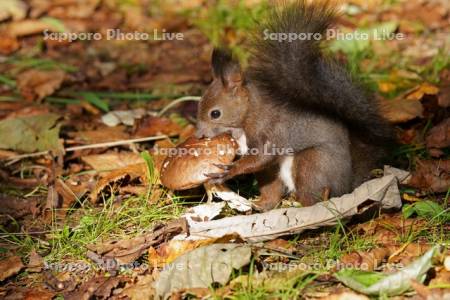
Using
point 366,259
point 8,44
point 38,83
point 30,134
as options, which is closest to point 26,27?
point 8,44

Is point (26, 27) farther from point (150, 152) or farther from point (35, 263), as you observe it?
point (35, 263)

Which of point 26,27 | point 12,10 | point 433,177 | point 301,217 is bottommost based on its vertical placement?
point 301,217

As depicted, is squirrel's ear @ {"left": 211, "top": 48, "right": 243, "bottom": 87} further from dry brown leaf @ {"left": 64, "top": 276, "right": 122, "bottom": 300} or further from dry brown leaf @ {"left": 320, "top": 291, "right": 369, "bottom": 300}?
dry brown leaf @ {"left": 320, "top": 291, "right": 369, "bottom": 300}

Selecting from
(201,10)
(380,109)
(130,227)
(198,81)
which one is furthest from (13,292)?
(201,10)

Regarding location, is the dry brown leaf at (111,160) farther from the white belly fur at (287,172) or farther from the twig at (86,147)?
the white belly fur at (287,172)

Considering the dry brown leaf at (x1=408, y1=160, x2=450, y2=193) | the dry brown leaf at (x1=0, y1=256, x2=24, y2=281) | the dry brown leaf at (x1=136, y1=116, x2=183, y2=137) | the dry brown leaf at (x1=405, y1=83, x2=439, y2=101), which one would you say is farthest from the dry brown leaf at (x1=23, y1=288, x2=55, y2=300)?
the dry brown leaf at (x1=405, y1=83, x2=439, y2=101)

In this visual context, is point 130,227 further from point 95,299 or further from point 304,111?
point 304,111
